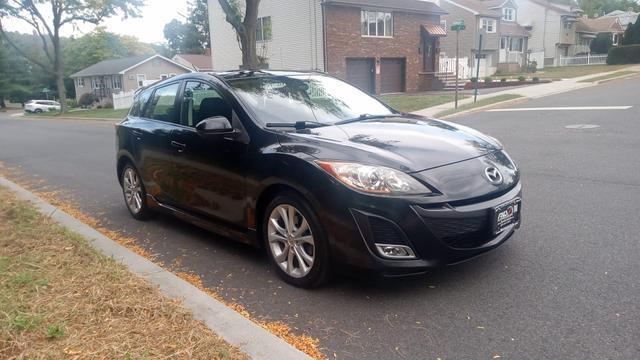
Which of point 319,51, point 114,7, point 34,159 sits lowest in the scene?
point 34,159

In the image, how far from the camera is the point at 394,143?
385 cm

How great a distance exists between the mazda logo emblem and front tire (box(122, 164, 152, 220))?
3854 millimetres

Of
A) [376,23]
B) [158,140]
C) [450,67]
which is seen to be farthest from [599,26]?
[158,140]

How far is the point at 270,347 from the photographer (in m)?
2.97

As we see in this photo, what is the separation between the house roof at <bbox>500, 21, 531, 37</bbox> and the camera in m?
49.8

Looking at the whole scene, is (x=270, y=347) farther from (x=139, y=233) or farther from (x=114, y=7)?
(x=114, y=7)

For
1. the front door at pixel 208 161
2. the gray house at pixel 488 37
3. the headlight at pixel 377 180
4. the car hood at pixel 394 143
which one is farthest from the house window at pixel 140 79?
the headlight at pixel 377 180

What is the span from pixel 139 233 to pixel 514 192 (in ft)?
12.6

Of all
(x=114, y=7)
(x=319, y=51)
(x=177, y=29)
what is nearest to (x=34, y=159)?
(x=319, y=51)

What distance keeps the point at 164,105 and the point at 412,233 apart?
3.38m

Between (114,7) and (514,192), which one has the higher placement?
(114,7)

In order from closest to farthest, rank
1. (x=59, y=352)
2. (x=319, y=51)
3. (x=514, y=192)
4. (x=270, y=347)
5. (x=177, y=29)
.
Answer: (x=59, y=352), (x=270, y=347), (x=514, y=192), (x=319, y=51), (x=177, y=29)

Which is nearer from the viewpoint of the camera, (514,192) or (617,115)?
(514,192)

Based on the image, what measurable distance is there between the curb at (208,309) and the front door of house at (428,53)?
3006cm
